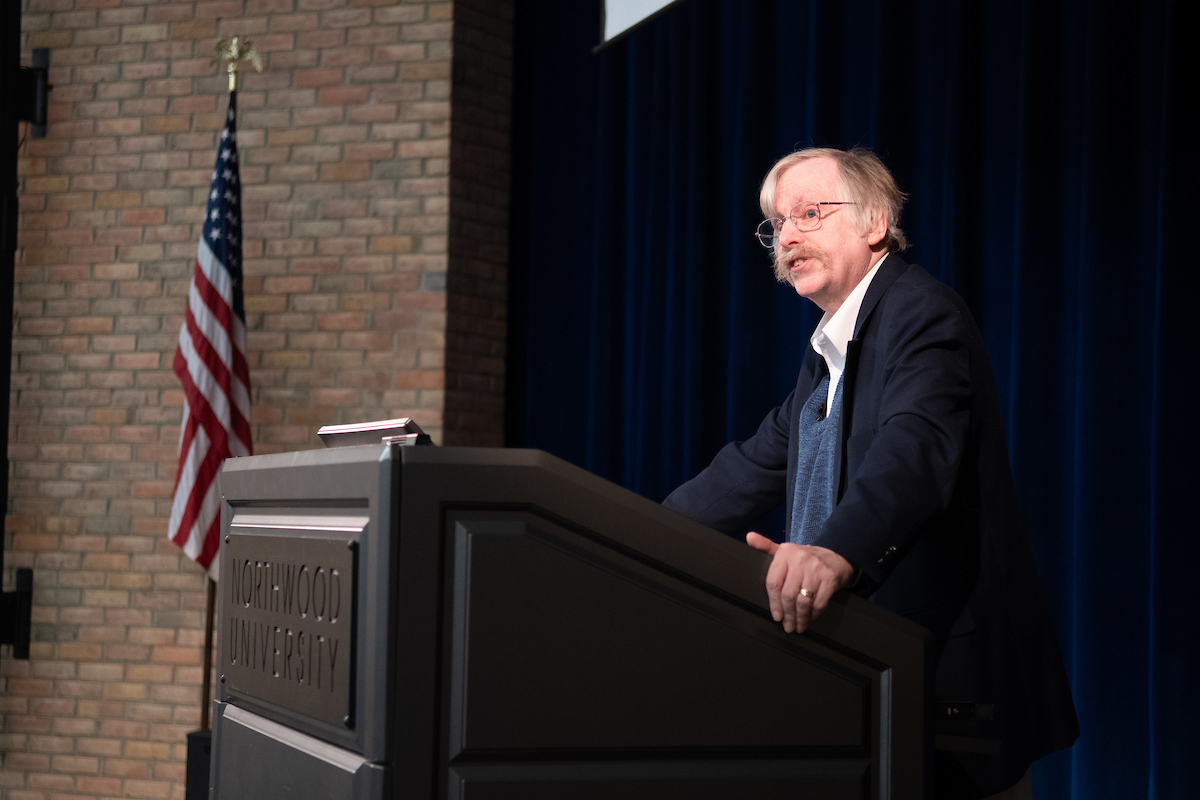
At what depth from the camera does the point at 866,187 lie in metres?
1.74

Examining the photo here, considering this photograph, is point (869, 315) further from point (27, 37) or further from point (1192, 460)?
point (27, 37)

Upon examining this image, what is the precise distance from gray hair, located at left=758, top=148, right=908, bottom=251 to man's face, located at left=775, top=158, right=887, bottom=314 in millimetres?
10

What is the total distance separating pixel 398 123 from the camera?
170 inches

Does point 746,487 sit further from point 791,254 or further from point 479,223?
point 479,223

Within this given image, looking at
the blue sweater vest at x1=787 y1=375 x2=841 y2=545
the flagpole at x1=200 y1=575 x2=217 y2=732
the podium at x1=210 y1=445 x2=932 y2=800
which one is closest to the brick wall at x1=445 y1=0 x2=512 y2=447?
the flagpole at x1=200 y1=575 x2=217 y2=732

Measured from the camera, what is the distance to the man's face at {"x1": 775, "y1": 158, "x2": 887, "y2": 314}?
1.74 m

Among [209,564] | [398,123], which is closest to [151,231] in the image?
[398,123]

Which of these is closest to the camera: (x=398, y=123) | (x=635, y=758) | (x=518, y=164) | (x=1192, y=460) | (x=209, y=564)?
(x=635, y=758)

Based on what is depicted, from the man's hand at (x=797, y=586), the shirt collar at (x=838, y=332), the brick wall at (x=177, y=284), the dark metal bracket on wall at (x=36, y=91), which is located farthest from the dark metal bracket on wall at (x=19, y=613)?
the man's hand at (x=797, y=586)

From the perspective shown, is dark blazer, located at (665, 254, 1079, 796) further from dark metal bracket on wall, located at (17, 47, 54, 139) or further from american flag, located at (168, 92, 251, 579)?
dark metal bracket on wall, located at (17, 47, 54, 139)

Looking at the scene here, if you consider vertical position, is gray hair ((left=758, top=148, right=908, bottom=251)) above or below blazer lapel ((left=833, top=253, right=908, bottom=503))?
above

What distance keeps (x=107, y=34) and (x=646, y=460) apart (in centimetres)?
278

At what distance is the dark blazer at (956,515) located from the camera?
1324 millimetres

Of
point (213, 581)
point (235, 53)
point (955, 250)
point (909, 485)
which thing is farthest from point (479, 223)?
point (909, 485)
